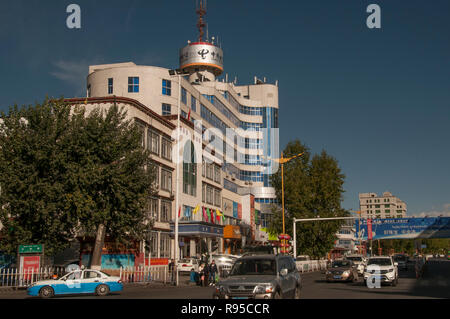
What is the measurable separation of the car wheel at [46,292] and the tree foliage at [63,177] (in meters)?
7.06

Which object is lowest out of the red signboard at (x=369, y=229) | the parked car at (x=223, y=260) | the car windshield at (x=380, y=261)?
the parked car at (x=223, y=260)

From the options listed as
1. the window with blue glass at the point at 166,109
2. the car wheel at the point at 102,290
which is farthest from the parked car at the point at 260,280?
the window with blue glass at the point at 166,109

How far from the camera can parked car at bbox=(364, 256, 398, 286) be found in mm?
27641

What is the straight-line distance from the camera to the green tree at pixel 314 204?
212ft

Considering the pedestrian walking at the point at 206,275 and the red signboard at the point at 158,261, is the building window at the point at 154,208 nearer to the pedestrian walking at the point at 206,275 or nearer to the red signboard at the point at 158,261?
the red signboard at the point at 158,261

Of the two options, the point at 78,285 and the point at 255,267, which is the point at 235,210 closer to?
the point at 78,285

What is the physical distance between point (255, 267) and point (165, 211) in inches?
1277

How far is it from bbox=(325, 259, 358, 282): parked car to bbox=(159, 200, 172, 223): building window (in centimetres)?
1872

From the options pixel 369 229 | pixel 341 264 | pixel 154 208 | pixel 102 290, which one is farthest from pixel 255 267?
pixel 369 229

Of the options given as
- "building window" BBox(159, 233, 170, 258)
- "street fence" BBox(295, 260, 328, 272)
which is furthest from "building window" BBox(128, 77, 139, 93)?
"street fence" BBox(295, 260, 328, 272)

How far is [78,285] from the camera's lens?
76.8 feet
